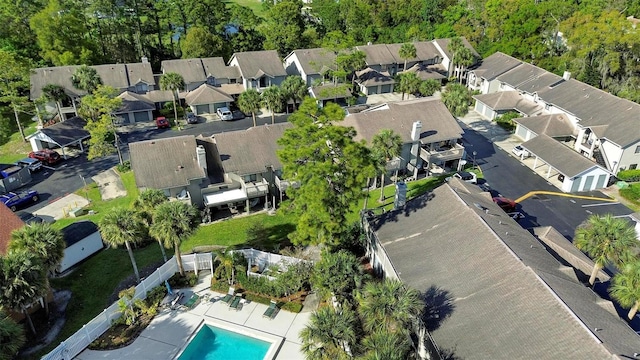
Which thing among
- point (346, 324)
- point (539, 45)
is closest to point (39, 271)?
point (346, 324)

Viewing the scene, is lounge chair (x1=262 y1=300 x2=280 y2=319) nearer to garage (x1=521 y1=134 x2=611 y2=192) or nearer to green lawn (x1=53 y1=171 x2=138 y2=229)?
green lawn (x1=53 y1=171 x2=138 y2=229)

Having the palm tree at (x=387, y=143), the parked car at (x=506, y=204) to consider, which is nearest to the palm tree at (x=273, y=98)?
the palm tree at (x=387, y=143)

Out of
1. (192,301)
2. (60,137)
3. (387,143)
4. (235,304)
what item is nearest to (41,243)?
(192,301)

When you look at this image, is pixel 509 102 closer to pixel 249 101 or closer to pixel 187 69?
pixel 249 101

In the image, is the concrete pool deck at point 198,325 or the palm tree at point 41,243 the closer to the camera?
the concrete pool deck at point 198,325

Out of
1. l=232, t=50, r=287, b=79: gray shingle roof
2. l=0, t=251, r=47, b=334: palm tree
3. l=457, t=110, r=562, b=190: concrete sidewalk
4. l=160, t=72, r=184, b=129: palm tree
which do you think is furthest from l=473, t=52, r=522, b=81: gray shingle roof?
l=0, t=251, r=47, b=334: palm tree

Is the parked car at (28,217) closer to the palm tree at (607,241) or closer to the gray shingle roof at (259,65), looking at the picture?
the gray shingle roof at (259,65)
